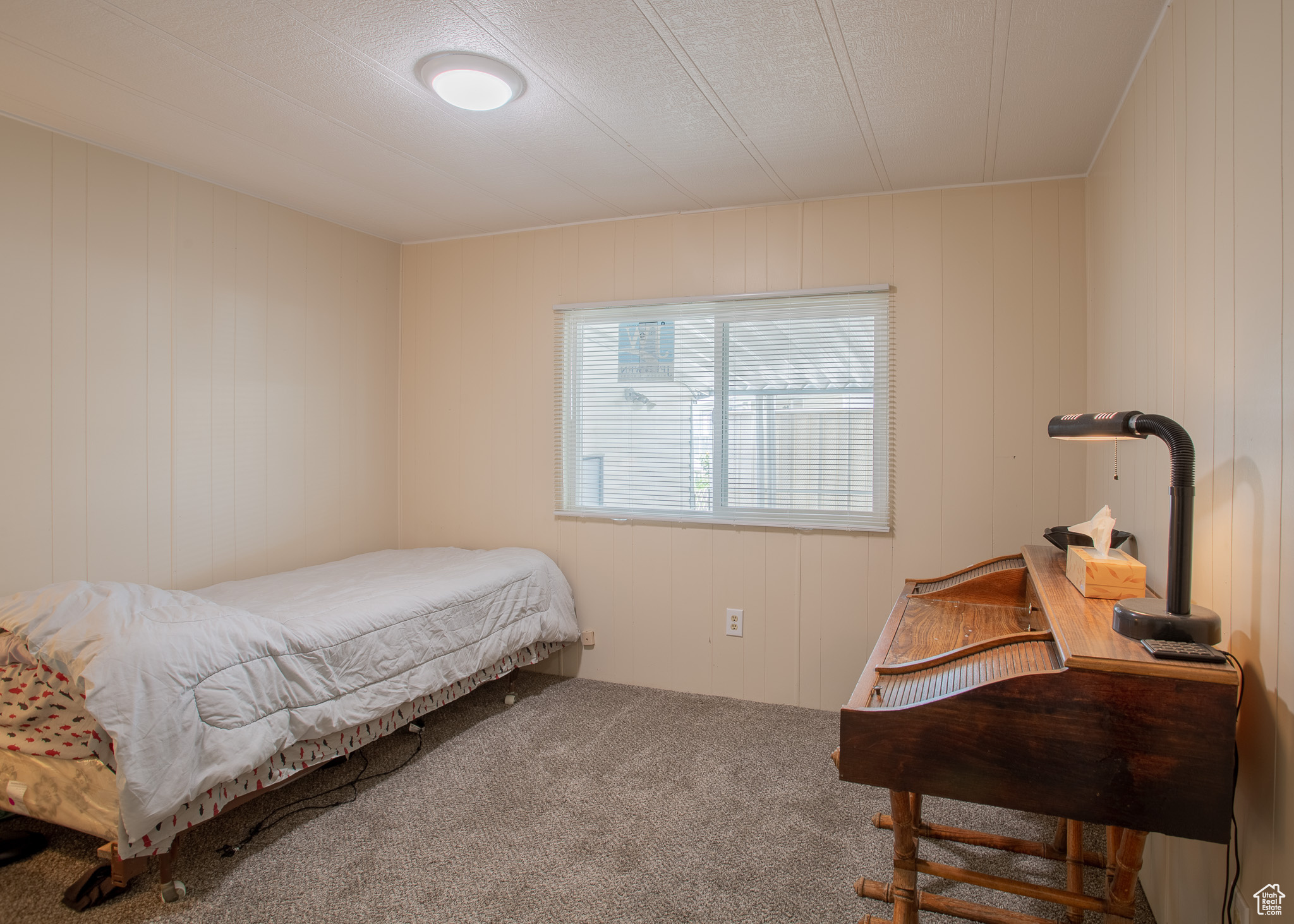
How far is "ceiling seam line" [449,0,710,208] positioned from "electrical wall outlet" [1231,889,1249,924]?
252cm

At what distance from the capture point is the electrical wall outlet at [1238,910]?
1.33m

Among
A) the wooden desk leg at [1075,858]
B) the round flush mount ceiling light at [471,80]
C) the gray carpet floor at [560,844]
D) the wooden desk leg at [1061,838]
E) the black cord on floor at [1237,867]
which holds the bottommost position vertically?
the gray carpet floor at [560,844]

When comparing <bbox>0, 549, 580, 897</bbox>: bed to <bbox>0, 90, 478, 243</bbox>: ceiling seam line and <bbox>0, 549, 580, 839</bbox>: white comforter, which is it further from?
<bbox>0, 90, 478, 243</bbox>: ceiling seam line

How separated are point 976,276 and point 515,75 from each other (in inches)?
79.3

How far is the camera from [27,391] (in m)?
2.48

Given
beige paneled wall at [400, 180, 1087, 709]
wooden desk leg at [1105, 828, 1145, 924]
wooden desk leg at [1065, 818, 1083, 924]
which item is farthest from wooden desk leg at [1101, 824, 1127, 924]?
beige paneled wall at [400, 180, 1087, 709]

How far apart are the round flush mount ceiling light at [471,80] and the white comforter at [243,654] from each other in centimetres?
169

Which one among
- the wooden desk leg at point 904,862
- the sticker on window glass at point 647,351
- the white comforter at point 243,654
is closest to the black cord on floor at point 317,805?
the white comforter at point 243,654

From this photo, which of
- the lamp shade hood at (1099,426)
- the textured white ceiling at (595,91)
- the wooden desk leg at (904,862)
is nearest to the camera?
the lamp shade hood at (1099,426)

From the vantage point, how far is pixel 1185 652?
128 cm

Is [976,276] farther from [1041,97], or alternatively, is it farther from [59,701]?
[59,701]

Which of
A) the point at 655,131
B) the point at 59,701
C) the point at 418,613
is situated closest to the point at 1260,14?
the point at 655,131

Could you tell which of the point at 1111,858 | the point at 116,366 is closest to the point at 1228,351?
the point at 1111,858

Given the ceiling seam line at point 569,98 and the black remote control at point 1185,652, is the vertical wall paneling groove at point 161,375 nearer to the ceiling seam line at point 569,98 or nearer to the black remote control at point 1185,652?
the ceiling seam line at point 569,98
